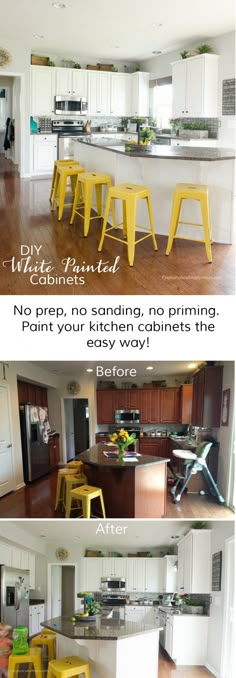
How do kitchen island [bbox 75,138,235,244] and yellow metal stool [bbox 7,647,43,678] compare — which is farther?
kitchen island [bbox 75,138,235,244]

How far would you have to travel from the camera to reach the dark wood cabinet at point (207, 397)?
9.14ft

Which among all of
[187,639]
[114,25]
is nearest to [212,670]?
[187,639]

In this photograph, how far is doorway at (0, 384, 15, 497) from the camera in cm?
281

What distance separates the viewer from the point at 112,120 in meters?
2.84

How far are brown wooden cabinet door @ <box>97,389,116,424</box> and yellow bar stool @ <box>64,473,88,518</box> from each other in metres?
0.20

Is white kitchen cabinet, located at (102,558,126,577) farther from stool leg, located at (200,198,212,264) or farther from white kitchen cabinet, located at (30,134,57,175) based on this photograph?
white kitchen cabinet, located at (30,134,57,175)

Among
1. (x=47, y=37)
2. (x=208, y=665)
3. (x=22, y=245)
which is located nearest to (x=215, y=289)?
(x=22, y=245)

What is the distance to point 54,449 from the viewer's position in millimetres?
2871

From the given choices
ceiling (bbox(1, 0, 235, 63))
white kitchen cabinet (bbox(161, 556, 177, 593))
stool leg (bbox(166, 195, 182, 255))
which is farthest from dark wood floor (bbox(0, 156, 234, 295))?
white kitchen cabinet (bbox(161, 556, 177, 593))

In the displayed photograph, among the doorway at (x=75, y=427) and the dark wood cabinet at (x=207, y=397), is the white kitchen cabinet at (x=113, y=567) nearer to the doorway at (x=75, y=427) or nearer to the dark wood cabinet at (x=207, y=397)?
the doorway at (x=75, y=427)

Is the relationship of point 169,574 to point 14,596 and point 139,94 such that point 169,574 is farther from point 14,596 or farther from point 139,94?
point 139,94

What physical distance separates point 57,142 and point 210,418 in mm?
1072

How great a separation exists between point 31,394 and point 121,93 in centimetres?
106

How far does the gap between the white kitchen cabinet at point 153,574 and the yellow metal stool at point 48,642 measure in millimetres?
360
